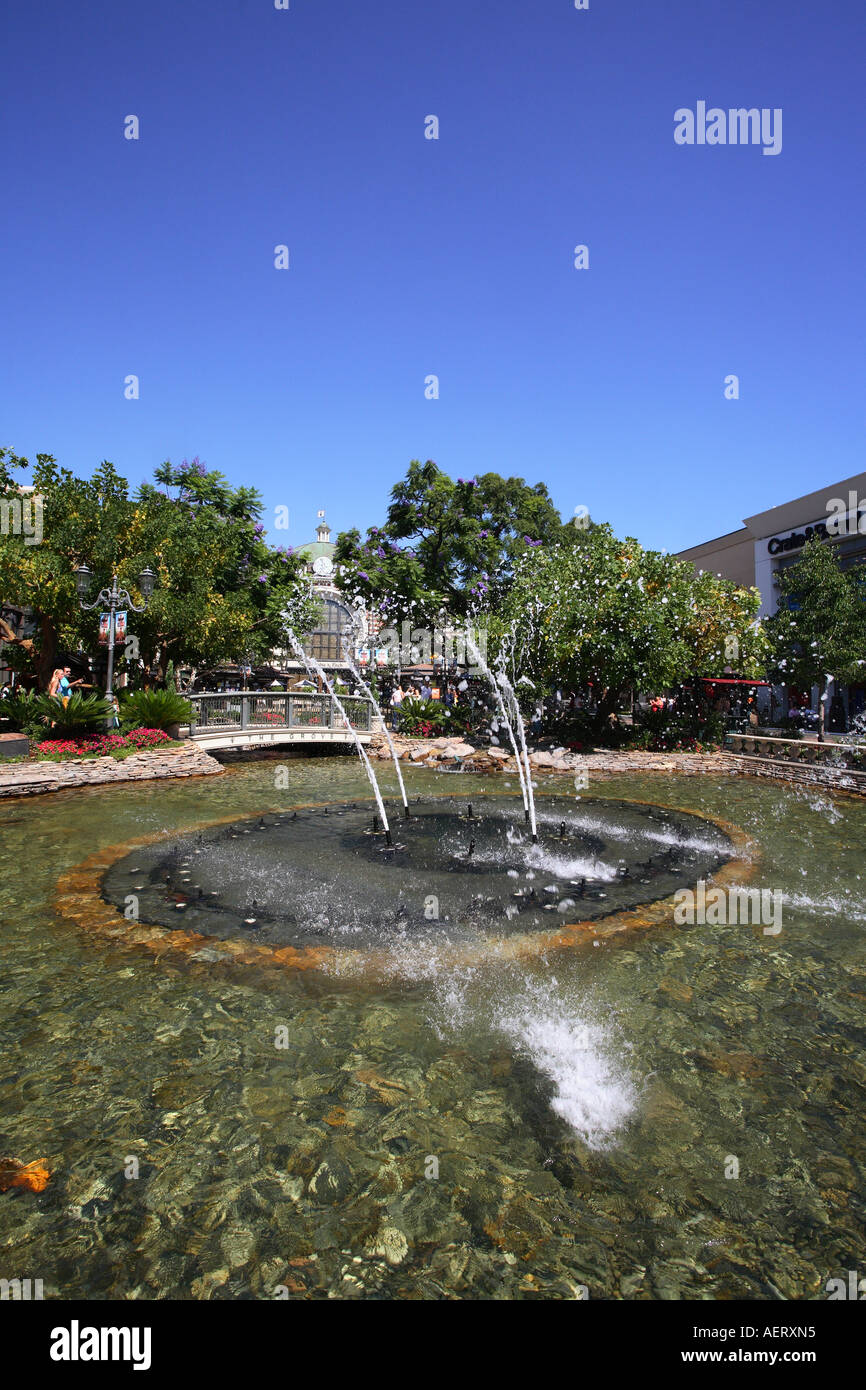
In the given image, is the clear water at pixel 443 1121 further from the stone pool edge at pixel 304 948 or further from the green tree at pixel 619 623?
the green tree at pixel 619 623

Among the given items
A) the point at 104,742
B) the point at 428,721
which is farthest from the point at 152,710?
the point at 428,721

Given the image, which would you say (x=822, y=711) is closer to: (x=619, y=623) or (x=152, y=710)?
(x=619, y=623)

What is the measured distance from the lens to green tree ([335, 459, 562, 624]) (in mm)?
35500

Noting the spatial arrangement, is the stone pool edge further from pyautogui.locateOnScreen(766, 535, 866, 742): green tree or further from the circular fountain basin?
pyautogui.locateOnScreen(766, 535, 866, 742): green tree

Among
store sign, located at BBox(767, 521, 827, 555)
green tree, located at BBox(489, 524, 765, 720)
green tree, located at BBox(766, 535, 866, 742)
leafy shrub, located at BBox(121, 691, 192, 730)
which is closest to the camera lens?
leafy shrub, located at BBox(121, 691, 192, 730)

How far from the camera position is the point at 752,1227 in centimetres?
305

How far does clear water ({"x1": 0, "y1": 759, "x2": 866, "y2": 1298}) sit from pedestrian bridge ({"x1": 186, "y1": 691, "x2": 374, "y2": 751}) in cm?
1737

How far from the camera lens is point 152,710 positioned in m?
21.6

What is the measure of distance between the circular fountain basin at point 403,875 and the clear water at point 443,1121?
74 cm

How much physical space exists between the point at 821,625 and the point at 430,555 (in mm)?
20090

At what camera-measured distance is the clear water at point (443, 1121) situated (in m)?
2.88

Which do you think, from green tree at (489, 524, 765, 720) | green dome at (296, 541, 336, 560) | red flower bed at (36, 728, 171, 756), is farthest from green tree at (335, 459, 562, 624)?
green dome at (296, 541, 336, 560)

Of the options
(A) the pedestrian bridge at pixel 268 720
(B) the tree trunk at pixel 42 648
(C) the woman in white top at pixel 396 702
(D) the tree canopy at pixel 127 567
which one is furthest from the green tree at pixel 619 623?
(B) the tree trunk at pixel 42 648
